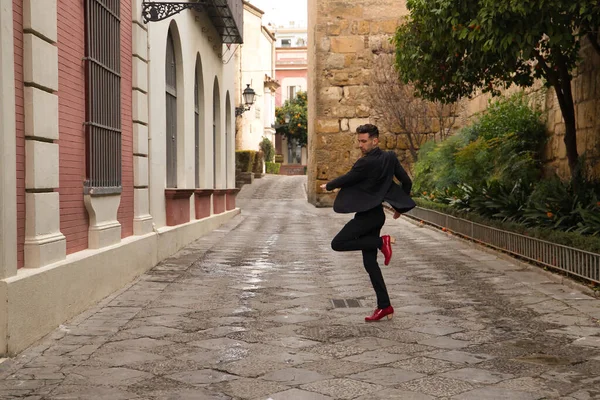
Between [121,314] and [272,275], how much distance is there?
2742mm

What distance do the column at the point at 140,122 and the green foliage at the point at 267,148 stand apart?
121 ft

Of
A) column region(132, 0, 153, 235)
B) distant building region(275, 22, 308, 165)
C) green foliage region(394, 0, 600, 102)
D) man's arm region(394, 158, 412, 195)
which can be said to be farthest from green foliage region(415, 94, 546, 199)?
distant building region(275, 22, 308, 165)

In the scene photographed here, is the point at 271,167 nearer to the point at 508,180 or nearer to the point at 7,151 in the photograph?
the point at 508,180

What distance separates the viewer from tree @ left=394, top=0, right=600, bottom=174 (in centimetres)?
809

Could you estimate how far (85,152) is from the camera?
24.0ft

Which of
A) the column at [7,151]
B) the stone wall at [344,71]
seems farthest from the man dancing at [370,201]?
the stone wall at [344,71]

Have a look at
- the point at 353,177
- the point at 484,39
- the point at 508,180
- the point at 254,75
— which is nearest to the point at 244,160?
the point at 254,75

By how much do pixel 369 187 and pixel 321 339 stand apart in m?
1.33

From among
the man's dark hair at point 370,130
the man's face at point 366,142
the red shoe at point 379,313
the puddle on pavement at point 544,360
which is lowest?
the puddle on pavement at point 544,360

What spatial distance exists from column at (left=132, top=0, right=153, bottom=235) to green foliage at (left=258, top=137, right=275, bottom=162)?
121 ft

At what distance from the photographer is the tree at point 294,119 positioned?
59031mm

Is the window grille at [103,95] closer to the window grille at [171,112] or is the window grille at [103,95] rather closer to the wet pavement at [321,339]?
the wet pavement at [321,339]

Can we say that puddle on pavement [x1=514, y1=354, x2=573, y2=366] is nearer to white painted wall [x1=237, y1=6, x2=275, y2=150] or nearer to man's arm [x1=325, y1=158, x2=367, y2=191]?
man's arm [x1=325, y1=158, x2=367, y2=191]

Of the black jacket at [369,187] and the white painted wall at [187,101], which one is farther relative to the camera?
the white painted wall at [187,101]
